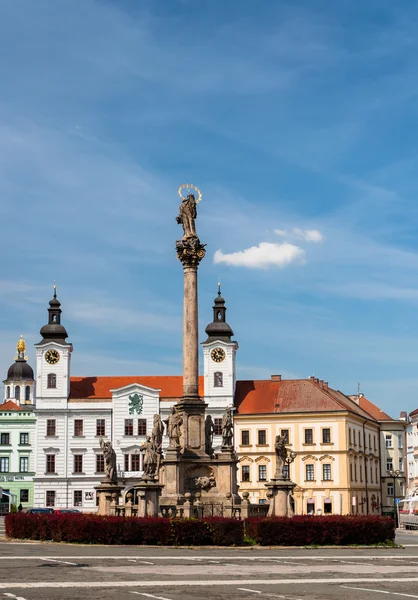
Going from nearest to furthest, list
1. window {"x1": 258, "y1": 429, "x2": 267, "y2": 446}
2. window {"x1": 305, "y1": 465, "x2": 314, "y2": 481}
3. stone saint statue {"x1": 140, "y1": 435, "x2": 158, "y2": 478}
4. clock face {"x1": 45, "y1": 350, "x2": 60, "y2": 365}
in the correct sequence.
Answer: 1. stone saint statue {"x1": 140, "y1": 435, "x2": 158, "y2": 478}
2. window {"x1": 305, "y1": 465, "x2": 314, "y2": 481}
3. window {"x1": 258, "y1": 429, "x2": 267, "y2": 446}
4. clock face {"x1": 45, "y1": 350, "x2": 60, "y2": 365}

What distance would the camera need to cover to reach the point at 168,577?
18.1 m

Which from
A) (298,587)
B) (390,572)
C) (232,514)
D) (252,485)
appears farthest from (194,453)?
(252,485)

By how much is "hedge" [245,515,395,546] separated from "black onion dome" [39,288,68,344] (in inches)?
2225

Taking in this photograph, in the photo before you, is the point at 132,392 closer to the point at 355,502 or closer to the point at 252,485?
the point at 252,485

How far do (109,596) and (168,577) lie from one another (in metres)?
3.56

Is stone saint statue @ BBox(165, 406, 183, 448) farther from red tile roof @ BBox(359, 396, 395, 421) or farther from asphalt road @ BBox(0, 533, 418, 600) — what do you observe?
red tile roof @ BBox(359, 396, 395, 421)

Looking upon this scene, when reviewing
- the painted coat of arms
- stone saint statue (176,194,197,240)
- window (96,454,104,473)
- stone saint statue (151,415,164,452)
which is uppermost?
stone saint statue (176,194,197,240)

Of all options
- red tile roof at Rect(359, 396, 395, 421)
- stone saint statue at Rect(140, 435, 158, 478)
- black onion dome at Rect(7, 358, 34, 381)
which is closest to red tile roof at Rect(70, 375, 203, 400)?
red tile roof at Rect(359, 396, 395, 421)

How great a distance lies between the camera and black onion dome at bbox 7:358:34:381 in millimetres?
123750

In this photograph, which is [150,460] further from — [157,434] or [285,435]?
[285,435]

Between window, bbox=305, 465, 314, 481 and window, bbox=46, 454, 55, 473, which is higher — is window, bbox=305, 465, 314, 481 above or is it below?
below

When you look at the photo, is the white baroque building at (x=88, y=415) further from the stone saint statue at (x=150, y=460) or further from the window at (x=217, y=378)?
the stone saint statue at (x=150, y=460)

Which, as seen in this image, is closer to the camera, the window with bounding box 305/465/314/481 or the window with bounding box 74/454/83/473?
the window with bounding box 305/465/314/481

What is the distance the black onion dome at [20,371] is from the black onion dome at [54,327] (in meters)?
39.9
